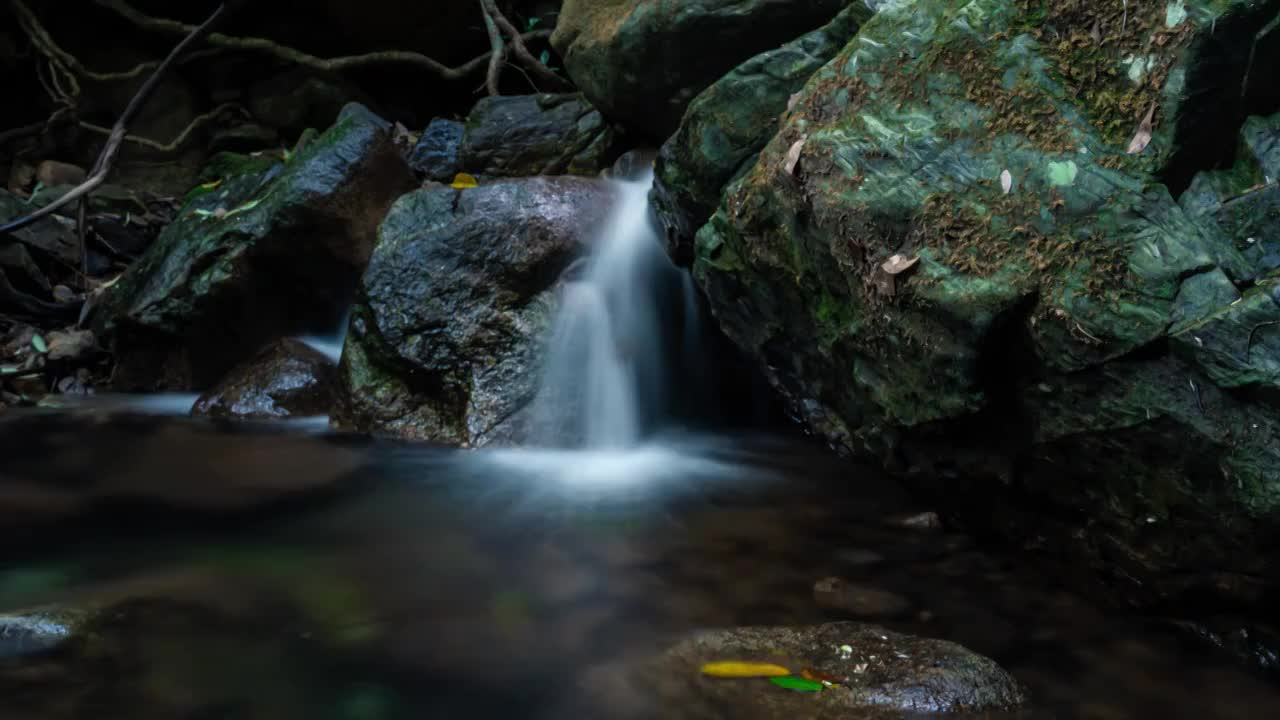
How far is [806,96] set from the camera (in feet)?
10.9

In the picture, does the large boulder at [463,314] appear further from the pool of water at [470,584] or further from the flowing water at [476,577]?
the pool of water at [470,584]

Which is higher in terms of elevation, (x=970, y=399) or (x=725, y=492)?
(x=970, y=399)

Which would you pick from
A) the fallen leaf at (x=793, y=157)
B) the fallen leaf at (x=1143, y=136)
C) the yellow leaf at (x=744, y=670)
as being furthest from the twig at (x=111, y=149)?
the fallen leaf at (x=1143, y=136)

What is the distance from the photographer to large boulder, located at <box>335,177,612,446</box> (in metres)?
5.09

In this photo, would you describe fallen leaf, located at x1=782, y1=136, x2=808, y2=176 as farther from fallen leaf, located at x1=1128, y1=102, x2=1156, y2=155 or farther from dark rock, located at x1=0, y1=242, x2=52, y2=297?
dark rock, located at x1=0, y1=242, x2=52, y2=297

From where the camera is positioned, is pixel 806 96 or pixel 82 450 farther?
pixel 82 450

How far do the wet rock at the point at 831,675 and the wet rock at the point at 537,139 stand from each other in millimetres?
5062

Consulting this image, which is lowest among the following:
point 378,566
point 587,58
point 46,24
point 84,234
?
point 378,566

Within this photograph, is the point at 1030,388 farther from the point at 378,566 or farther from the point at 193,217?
the point at 193,217

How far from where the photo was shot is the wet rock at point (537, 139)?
6.94 metres

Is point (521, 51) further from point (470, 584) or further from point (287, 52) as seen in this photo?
point (470, 584)

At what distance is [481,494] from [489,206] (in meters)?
2.16

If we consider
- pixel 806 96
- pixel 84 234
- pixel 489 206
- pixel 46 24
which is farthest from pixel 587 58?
pixel 46 24

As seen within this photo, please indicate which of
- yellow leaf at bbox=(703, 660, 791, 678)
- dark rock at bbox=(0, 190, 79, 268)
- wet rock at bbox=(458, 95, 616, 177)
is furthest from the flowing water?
dark rock at bbox=(0, 190, 79, 268)
